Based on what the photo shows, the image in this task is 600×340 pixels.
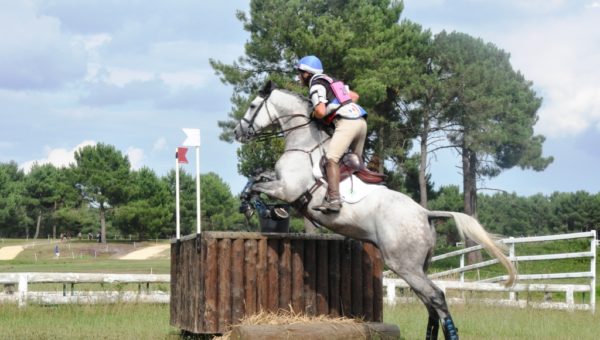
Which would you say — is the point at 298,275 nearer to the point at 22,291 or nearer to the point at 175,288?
the point at 175,288

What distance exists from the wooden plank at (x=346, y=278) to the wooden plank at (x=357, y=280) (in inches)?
2.1

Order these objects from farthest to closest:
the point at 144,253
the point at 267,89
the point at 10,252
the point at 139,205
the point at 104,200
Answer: the point at 104,200 < the point at 139,205 < the point at 10,252 < the point at 144,253 < the point at 267,89

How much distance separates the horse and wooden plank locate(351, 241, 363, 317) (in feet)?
3.56

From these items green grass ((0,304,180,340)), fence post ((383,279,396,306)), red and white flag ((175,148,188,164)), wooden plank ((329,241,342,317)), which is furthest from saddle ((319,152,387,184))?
fence post ((383,279,396,306))

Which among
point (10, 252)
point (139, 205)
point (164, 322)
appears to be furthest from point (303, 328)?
point (139, 205)

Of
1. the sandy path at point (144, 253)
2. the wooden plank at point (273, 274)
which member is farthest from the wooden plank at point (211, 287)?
the sandy path at point (144, 253)

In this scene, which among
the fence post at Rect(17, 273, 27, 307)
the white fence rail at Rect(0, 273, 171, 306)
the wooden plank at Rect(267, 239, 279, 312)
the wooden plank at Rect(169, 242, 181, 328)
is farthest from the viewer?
the white fence rail at Rect(0, 273, 171, 306)

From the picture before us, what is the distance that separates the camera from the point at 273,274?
8.14m

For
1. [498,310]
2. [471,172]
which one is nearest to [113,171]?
[471,172]

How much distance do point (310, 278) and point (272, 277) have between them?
18.0 inches

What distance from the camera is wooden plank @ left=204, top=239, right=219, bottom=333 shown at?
7852 mm

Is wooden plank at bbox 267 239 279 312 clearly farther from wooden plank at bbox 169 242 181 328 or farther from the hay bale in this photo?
wooden plank at bbox 169 242 181 328

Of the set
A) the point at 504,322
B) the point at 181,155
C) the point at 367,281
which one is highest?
the point at 181,155

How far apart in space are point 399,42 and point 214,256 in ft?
94.9
